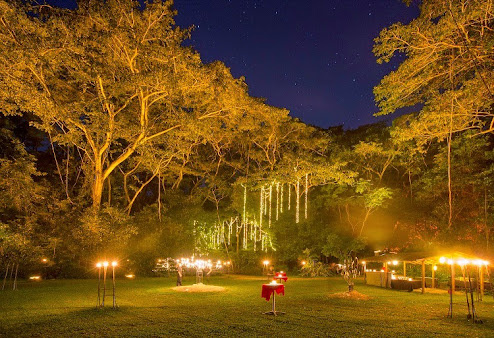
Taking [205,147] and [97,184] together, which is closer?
[97,184]

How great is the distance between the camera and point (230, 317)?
348 inches

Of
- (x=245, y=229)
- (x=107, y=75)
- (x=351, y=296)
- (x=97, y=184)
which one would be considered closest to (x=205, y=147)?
(x=245, y=229)

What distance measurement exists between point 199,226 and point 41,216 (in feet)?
32.9

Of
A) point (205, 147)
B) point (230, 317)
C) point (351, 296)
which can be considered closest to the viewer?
point (230, 317)

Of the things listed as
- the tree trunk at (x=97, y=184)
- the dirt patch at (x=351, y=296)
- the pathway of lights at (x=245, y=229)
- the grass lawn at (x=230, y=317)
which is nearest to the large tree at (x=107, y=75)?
the tree trunk at (x=97, y=184)

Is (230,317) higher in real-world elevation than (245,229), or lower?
lower

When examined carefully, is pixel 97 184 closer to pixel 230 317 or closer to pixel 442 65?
pixel 230 317

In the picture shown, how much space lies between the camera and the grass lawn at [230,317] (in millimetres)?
7316

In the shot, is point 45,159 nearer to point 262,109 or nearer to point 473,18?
point 262,109

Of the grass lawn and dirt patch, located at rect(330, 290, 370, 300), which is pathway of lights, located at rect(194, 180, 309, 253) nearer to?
dirt patch, located at rect(330, 290, 370, 300)

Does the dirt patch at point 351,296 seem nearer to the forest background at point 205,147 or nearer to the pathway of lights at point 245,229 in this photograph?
the forest background at point 205,147

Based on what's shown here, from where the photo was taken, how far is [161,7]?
16.1m

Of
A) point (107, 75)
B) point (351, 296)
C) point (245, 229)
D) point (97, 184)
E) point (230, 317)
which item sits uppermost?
point (107, 75)

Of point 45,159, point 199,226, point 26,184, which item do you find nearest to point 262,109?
point 199,226
